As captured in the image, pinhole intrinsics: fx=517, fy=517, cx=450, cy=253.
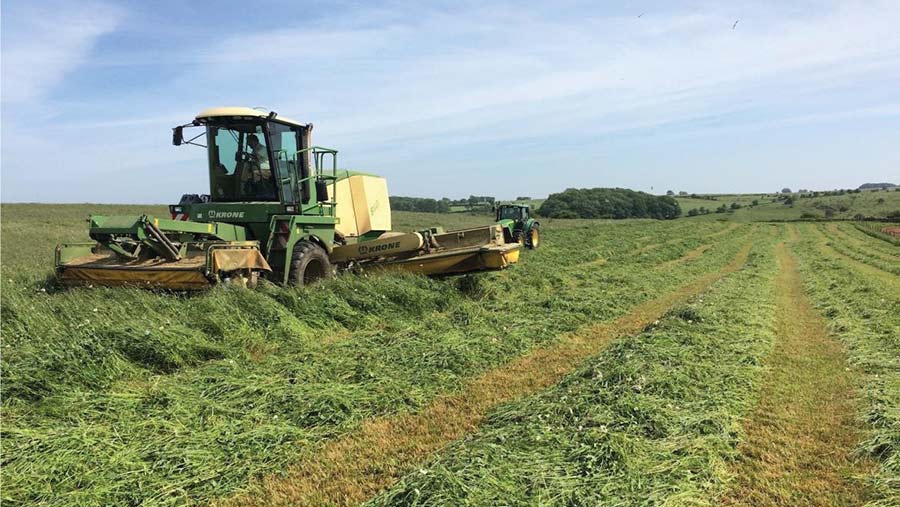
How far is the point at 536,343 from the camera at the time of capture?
268 inches

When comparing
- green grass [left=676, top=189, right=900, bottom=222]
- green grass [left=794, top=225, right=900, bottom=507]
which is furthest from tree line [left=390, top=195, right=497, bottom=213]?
green grass [left=794, top=225, right=900, bottom=507]

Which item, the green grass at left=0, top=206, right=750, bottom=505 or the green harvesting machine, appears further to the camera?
the green harvesting machine

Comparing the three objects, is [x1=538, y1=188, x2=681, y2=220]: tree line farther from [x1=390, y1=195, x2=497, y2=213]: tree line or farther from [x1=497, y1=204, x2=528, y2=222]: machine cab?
[x1=497, y1=204, x2=528, y2=222]: machine cab

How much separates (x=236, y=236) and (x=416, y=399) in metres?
5.05

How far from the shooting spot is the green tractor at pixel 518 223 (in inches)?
905

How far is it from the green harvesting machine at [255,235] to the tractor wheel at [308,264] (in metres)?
0.02

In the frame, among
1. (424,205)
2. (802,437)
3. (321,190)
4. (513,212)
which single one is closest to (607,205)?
(424,205)

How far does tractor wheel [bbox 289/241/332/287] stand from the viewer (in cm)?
853

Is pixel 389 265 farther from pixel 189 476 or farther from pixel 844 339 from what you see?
pixel 844 339

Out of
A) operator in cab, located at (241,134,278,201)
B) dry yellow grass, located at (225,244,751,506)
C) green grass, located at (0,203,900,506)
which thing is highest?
operator in cab, located at (241,134,278,201)

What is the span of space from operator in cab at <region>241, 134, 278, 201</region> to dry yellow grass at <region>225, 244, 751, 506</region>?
5.31 metres

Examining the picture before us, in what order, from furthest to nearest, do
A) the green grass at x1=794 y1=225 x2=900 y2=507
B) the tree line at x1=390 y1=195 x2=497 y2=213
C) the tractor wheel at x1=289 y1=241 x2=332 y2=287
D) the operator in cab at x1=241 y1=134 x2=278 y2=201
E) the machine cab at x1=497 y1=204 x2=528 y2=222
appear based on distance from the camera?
1. the tree line at x1=390 y1=195 x2=497 y2=213
2. the machine cab at x1=497 y1=204 x2=528 y2=222
3. the operator in cab at x1=241 y1=134 x2=278 y2=201
4. the tractor wheel at x1=289 y1=241 x2=332 y2=287
5. the green grass at x1=794 y1=225 x2=900 y2=507

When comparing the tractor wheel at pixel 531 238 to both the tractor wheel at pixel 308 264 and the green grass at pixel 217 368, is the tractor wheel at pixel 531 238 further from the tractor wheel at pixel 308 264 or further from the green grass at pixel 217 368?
the tractor wheel at pixel 308 264

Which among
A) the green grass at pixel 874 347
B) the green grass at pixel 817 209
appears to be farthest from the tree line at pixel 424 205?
the green grass at pixel 874 347
